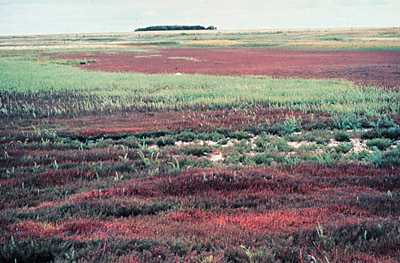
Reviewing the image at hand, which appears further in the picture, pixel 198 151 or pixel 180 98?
pixel 180 98

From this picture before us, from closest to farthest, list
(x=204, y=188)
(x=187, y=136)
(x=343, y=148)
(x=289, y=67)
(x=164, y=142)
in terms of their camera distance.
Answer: (x=204, y=188)
(x=343, y=148)
(x=164, y=142)
(x=187, y=136)
(x=289, y=67)

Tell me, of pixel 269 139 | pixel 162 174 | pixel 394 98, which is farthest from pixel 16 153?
pixel 394 98

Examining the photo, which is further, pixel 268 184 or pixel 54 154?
pixel 54 154

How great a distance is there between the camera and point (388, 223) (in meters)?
4.53

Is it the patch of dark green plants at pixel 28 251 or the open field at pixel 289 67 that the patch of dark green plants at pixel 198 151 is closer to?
the patch of dark green plants at pixel 28 251

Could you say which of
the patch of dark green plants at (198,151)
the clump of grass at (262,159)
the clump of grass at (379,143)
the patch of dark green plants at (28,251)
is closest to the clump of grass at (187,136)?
the patch of dark green plants at (198,151)

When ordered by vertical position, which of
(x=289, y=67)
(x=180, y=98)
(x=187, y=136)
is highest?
(x=289, y=67)

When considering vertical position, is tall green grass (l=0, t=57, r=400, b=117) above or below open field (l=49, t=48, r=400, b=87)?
below

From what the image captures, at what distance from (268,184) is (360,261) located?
303 centimetres

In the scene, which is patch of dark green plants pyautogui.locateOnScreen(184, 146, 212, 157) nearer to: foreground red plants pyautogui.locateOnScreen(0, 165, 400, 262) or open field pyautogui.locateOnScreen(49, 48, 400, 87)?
foreground red plants pyautogui.locateOnScreen(0, 165, 400, 262)

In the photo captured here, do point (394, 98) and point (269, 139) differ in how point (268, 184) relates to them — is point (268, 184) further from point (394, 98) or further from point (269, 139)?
point (394, 98)

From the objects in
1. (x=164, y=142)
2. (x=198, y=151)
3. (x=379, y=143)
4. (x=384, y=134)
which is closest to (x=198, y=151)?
(x=198, y=151)

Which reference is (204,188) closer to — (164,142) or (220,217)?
(220,217)

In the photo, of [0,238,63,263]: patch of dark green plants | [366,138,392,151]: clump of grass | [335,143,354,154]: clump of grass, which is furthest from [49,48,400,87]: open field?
[0,238,63,263]: patch of dark green plants
